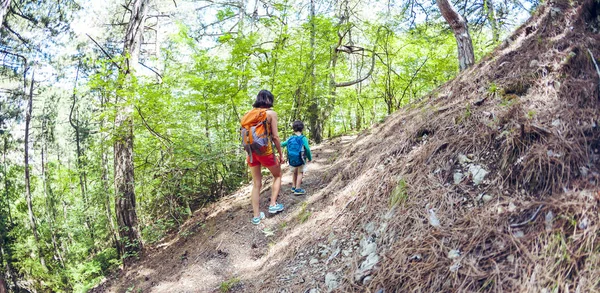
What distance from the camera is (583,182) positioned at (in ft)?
6.33

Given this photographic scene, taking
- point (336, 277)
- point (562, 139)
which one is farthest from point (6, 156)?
point (562, 139)

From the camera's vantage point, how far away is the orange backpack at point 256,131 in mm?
4277

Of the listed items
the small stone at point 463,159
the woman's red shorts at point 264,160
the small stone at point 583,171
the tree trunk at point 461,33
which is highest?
the tree trunk at point 461,33

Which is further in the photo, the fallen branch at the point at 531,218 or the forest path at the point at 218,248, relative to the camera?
the forest path at the point at 218,248

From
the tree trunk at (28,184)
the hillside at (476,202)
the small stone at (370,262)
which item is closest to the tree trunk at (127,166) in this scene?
the hillside at (476,202)

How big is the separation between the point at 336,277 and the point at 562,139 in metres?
2.01

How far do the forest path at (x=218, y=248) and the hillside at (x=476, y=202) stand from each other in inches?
1.4

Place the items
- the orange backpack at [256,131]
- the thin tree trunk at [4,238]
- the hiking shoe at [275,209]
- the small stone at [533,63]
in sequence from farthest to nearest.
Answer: the thin tree trunk at [4,238] < the hiking shoe at [275,209] < the orange backpack at [256,131] < the small stone at [533,63]

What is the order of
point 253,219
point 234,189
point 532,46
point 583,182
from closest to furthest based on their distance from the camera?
point 583,182 → point 532,46 → point 253,219 → point 234,189

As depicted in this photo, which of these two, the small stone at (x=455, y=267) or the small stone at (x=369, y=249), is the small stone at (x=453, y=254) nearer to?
the small stone at (x=455, y=267)

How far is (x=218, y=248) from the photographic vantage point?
14.9 ft

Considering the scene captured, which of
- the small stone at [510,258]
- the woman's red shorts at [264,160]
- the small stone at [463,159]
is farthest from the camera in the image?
the woman's red shorts at [264,160]

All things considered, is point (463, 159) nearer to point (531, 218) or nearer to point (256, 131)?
point (531, 218)

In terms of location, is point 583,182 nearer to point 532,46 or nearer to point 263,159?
point 532,46
